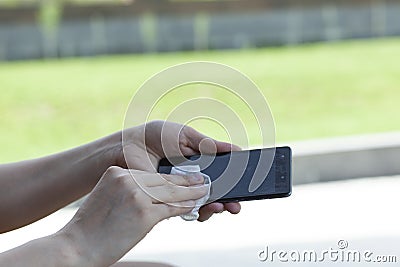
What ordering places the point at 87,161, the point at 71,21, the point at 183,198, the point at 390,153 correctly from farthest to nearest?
1. the point at 71,21
2. the point at 390,153
3. the point at 87,161
4. the point at 183,198

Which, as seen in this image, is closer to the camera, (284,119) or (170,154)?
(170,154)

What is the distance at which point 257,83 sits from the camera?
4336 mm

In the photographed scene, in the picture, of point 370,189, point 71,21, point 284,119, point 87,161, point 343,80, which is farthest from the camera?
point 71,21

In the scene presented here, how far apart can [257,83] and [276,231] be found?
2205 mm

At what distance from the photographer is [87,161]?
1062mm

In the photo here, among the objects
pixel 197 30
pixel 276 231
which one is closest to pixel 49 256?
pixel 276 231

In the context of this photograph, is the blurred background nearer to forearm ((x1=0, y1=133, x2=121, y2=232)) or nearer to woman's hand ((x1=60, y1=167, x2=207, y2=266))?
forearm ((x1=0, y1=133, x2=121, y2=232))

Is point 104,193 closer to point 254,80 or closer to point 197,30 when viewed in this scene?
point 254,80

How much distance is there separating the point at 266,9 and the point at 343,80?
2.80 ft

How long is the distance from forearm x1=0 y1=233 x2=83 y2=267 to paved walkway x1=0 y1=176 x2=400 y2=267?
1091 millimetres

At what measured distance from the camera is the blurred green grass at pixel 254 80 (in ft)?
12.5

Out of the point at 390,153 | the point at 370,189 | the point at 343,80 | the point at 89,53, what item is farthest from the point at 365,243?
the point at 89,53

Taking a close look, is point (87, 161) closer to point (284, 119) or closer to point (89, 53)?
point (284, 119)

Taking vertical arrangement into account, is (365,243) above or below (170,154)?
below
